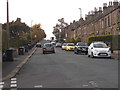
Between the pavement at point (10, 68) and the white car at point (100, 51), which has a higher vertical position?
the white car at point (100, 51)

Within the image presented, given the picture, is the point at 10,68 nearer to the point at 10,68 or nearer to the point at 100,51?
the point at 10,68

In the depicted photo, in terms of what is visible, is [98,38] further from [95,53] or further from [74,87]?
[74,87]

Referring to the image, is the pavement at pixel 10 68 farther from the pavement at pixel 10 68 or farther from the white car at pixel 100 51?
the white car at pixel 100 51

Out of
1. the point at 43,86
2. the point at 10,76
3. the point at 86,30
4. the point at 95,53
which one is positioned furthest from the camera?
the point at 86,30

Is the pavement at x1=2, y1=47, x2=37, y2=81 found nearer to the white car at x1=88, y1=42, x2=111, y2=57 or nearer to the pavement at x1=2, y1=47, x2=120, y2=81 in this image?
the pavement at x1=2, y1=47, x2=120, y2=81

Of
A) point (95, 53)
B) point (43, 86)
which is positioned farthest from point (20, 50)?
point (43, 86)

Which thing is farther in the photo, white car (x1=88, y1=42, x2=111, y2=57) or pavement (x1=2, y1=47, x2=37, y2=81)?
white car (x1=88, y1=42, x2=111, y2=57)

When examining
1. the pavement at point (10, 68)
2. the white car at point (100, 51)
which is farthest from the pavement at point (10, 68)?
the white car at point (100, 51)

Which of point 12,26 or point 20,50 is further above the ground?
point 12,26

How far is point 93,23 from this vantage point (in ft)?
220

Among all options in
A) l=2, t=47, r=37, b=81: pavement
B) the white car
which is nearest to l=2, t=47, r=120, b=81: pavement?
l=2, t=47, r=37, b=81: pavement

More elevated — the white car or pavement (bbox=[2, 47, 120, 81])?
the white car

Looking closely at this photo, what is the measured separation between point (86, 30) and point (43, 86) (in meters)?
66.5

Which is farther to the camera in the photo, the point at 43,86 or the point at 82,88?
the point at 43,86
